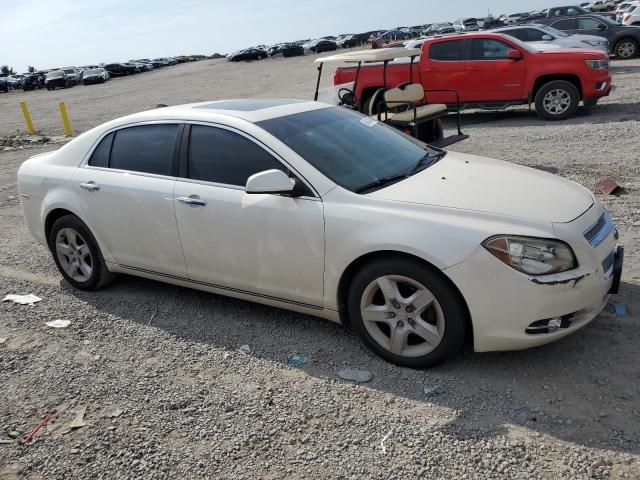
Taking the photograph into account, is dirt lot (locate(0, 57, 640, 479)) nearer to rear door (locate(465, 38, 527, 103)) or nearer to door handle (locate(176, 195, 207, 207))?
door handle (locate(176, 195, 207, 207))

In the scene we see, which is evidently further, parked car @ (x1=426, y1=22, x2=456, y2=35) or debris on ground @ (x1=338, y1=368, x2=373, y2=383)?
parked car @ (x1=426, y1=22, x2=456, y2=35)

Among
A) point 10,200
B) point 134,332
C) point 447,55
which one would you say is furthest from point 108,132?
point 447,55

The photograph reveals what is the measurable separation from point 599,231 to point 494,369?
103 centimetres

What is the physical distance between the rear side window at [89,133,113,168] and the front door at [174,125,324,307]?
3.00ft

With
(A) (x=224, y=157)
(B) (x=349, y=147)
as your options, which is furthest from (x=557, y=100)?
(A) (x=224, y=157)

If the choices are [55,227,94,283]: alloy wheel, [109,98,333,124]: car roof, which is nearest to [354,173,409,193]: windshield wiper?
[109,98,333,124]: car roof

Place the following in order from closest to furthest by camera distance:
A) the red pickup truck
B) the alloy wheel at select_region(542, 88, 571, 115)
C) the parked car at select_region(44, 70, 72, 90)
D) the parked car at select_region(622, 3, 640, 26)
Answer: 1. the red pickup truck
2. the alloy wheel at select_region(542, 88, 571, 115)
3. the parked car at select_region(622, 3, 640, 26)
4. the parked car at select_region(44, 70, 72, 90)

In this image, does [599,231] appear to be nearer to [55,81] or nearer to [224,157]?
[224,157]

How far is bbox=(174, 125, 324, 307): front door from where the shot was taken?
3.73 meters

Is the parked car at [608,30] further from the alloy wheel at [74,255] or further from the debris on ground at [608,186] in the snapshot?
the alloy wheel at [74,255]

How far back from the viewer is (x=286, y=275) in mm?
3854

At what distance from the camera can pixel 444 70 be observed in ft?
39.8

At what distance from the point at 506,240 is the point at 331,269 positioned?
3.46 feet

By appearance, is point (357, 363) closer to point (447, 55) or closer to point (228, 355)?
point (228, 355)
